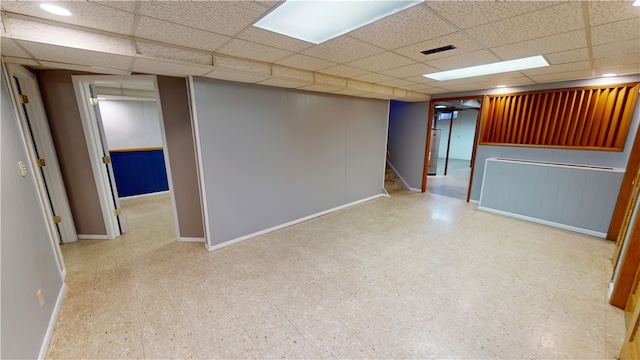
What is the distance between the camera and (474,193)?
502cm

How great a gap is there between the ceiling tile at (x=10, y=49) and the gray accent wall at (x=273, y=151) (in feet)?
4.17

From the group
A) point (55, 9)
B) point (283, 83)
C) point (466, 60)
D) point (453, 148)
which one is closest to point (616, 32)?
point (466, 60)

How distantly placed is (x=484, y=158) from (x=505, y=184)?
72 centimetres

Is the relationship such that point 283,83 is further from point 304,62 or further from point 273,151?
point 273,151

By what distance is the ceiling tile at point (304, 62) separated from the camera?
8.30 ft

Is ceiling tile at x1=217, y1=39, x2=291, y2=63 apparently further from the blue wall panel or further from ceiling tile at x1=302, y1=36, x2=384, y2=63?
the blue wall panel

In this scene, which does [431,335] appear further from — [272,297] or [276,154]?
[276,154]

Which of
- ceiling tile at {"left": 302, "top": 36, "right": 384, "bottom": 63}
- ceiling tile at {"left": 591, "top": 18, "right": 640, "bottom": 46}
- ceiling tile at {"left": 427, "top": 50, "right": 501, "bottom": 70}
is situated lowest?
ceiling tile at {"left": 591, "top": 18, "right": 640, "bottom": 46}

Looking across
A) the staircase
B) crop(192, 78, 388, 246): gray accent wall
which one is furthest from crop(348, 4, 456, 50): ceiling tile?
the staircase

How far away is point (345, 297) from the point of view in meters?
2.28

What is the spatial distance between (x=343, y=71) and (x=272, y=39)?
134 centimetres

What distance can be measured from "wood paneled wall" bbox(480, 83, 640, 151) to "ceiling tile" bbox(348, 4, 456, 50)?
356cm

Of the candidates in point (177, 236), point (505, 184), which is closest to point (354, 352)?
point (177, 236)

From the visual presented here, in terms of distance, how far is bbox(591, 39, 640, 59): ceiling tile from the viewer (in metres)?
2.04
